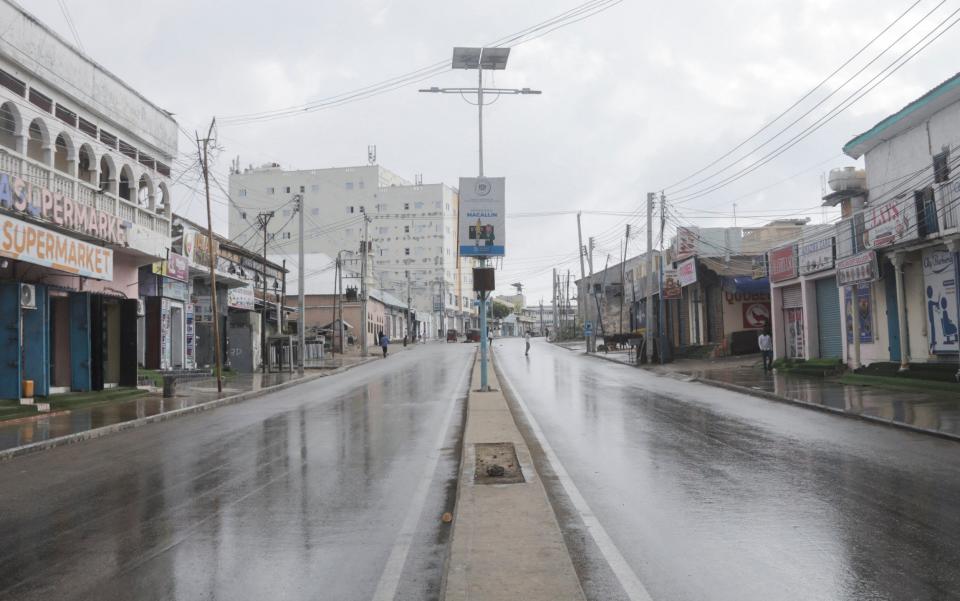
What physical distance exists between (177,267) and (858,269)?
23.4m

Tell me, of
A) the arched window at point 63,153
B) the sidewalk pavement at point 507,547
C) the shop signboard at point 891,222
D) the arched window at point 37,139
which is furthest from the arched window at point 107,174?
the shop signboard at point 891,222

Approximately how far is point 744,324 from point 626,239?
15.3 metres

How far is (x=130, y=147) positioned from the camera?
22594 millimetres

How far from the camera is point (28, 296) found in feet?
55.7

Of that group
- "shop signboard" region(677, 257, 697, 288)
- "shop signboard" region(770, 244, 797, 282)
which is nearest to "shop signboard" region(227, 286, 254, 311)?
"shop signboard" region(677, 257, 697, 288)

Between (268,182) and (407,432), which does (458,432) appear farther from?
(268,182)

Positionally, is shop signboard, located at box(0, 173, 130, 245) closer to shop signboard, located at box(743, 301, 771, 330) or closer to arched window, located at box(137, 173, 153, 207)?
arched window, located at box(137, 173, 153, 207)

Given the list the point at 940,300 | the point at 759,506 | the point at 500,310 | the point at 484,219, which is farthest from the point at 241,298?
the point at 500,310

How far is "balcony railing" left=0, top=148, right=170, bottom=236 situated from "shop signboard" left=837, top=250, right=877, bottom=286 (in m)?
22.1

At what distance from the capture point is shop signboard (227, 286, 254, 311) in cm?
3469

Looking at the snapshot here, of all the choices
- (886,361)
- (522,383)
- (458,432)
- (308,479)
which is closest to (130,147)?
(522,383)

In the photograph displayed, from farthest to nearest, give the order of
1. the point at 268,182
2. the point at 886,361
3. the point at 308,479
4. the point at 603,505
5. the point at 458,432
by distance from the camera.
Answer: the point at 268,182
the point at 886,361
the point at 458,432
the point at 308,479
the point at 603,505

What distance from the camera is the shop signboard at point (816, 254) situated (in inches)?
973

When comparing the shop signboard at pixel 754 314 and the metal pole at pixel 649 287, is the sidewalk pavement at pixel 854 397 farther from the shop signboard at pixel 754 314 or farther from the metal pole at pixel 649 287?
the shop signboard at pixel 754 314
